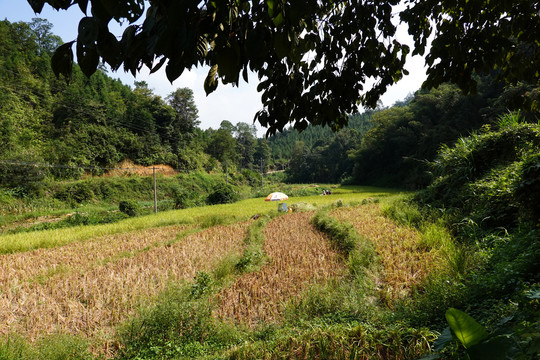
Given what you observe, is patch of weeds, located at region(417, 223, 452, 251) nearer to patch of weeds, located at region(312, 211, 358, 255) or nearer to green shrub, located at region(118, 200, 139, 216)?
patch of weeds, located at region(312, 211, 358, 255)

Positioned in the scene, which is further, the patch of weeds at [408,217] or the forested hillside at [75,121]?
the forested hillside at [75,121]

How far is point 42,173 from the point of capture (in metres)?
21.4

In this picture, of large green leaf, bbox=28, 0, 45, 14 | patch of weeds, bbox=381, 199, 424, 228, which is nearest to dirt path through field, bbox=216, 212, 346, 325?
patch of weeds, bbox=381, 199, 424, 228

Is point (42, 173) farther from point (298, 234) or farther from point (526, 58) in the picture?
point (526, 58)

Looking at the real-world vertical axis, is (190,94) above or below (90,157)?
above

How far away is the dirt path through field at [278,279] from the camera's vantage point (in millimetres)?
3952

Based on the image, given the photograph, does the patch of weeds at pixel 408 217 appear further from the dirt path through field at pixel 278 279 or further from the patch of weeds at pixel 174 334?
the patch of weeds at pixel 174 334

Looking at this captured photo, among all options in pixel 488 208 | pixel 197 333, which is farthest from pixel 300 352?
pixel 488 208

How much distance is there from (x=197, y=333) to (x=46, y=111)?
127 feet

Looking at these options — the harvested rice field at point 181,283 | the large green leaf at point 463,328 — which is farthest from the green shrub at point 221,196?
the large green leaf at point 463,328

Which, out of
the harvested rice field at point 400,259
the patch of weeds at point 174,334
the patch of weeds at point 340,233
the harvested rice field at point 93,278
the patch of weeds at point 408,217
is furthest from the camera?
the patch of weeds at point 408,217

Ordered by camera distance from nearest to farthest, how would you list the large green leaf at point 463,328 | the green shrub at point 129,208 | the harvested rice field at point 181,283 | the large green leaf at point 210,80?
the large green leaf at point 463,328 < the large green leaf at point 210,80 < the harvested rice field at point 181,283 < the green shrub at point 129,208

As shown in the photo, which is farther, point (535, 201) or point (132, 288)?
point (132, 288)

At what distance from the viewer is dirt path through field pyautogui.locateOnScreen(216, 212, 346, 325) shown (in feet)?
13.0
